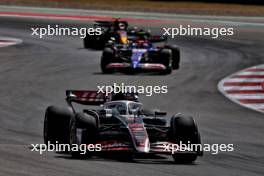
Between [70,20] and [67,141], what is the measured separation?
1176 inches

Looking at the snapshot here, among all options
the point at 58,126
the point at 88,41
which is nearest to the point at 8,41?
the point at 88,41

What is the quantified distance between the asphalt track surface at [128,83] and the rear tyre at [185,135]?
181 mm

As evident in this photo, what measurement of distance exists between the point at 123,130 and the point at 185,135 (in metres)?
0.97

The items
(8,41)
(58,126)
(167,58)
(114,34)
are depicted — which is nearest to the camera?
(58,126)

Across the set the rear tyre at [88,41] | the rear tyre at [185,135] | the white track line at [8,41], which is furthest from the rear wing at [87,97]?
the white track line at [8,41]

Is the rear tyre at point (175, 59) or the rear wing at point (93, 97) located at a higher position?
the rear wing at point (93, 97)

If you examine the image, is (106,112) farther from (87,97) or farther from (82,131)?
(82,131)

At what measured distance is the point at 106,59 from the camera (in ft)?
90.1

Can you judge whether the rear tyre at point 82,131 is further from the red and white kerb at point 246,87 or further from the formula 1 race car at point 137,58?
the formula 1 race car at point 137,58

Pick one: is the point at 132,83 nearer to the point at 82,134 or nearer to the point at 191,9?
the point at 82,134

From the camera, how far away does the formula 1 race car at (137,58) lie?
2712 cm

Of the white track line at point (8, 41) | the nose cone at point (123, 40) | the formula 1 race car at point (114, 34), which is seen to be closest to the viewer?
the formula 1 race car at point (114, 34)

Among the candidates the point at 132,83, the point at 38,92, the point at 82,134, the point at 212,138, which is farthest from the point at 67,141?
the point at 132,83

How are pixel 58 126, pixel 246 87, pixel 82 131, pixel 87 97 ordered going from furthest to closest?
pixel 246 87 < pixel 87 97 < pixel 58 126 < pixel 82 131
